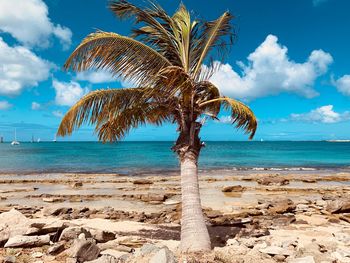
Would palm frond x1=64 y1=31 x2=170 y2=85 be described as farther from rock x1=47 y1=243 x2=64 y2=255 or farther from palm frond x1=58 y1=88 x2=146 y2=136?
rock x1=47 y1=243 x2=64 y2=255

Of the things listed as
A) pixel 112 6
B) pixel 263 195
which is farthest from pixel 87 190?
pixel 112 6

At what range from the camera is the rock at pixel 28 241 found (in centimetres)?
816

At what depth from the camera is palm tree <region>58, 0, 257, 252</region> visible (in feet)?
26.1

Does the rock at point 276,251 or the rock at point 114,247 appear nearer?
the rock at point 276,251

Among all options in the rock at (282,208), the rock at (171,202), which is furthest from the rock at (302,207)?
the rock at (171,202)

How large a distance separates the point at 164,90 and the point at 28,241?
5.41 m

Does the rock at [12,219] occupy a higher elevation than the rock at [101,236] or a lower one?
higher

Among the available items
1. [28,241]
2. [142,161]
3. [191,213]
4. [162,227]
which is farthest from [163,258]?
[142,161]

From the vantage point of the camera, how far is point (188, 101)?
8.15m

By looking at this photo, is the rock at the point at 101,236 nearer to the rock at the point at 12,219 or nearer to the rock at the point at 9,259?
the rock at the point at 12,219

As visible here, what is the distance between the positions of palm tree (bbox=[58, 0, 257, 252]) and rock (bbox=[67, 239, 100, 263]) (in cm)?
225

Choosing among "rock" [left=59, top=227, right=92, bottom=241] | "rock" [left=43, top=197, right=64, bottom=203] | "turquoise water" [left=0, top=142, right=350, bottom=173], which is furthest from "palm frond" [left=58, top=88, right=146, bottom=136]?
"turquoise water" [left=0, top=142, right=350, bottom=173]

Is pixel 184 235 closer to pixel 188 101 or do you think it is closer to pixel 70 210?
pixel 188 101

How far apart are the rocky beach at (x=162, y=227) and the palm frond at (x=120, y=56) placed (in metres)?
4.41
